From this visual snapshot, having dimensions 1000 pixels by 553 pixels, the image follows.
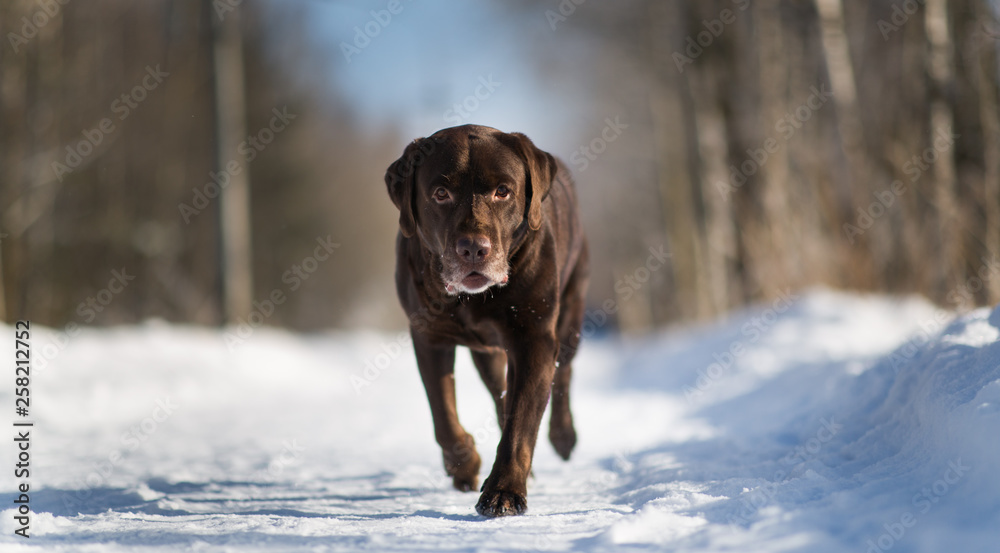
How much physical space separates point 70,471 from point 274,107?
20.8 meters

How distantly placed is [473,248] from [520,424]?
2.43ft

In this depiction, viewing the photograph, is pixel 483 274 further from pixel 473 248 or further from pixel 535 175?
pixel 535 175

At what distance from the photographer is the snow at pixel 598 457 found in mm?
2686

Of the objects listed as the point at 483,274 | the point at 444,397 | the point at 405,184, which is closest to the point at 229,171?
the point at 405,184

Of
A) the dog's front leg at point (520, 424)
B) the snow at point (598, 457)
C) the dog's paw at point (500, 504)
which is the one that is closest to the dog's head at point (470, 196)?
the dog's front leg at point (520, 424)

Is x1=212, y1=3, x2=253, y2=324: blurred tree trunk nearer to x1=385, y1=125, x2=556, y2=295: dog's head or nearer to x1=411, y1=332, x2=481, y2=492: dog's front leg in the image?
x1=411, y1=332, x2=481, y2=492: dog's front leg

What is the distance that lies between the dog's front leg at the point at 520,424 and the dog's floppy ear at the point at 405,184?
2.37 feet

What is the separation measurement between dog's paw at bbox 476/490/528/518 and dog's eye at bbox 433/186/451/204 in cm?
119

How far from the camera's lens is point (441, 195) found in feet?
11.8

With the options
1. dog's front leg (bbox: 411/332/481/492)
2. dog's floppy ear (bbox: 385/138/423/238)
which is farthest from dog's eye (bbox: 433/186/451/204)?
dog's front leg (bbox: 411/332/481/492)

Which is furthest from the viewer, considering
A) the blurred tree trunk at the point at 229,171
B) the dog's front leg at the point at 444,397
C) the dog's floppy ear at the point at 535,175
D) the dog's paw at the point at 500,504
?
the blurred tree trunk at the point at 229,171

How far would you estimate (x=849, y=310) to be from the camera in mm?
9469

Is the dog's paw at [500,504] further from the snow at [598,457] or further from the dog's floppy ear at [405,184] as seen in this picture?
the dog's floppy ear at [405,184]

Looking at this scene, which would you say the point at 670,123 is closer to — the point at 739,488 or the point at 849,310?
the point at 849,310
